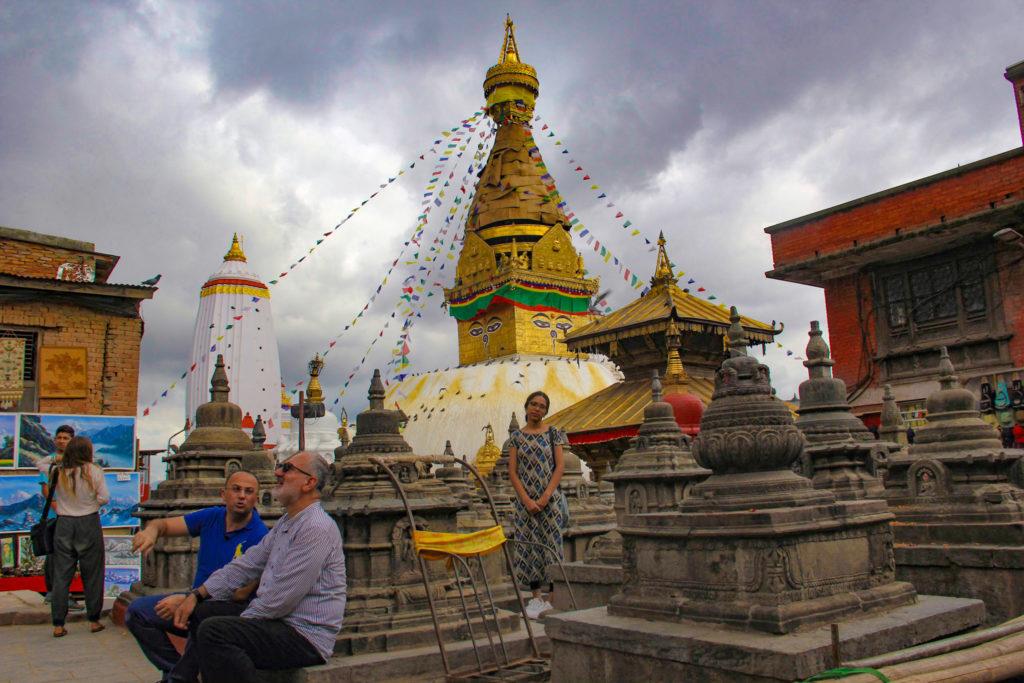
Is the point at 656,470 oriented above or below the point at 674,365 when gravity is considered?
below

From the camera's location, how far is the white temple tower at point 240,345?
88.7ft

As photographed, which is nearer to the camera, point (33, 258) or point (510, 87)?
point (33, 258)

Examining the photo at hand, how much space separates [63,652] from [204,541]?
231cm

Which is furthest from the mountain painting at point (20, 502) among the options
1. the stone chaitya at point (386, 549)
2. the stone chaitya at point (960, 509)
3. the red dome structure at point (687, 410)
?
the red dome structure at point (687, 410)

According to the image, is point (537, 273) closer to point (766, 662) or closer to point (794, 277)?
point (794, 277)

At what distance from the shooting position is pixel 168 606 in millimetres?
3369

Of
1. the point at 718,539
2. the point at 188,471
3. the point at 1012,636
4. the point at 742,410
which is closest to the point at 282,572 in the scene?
the point at 718,539

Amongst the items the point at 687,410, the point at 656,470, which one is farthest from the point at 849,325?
the point at 656,470

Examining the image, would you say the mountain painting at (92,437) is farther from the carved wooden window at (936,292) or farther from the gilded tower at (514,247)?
the gilded tower at (514,247)

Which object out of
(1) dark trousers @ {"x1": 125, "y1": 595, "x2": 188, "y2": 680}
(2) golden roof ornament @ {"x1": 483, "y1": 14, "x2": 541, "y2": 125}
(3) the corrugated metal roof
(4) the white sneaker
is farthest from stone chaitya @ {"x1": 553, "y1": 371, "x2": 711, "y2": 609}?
(2) golden roof ornament @ {"x1": 483, "y1": 14, "x2": 541, "y2": 125}

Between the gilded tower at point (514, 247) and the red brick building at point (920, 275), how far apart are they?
14.8 m

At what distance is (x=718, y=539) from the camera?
11.0ft

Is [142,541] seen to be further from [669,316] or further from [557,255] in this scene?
[557,255]

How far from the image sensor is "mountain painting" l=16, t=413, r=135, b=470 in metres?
10.5
